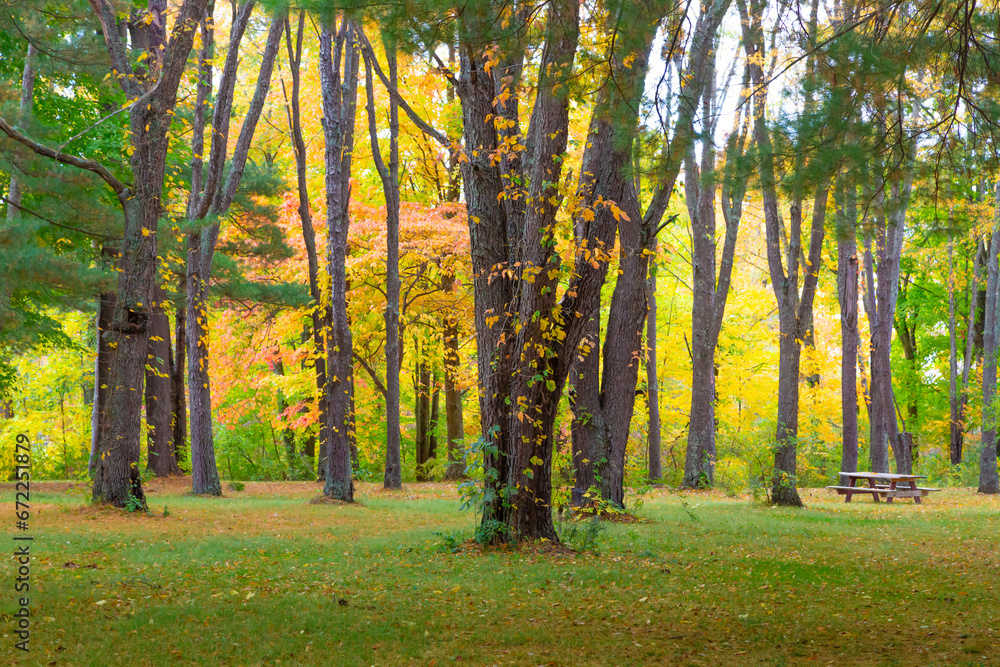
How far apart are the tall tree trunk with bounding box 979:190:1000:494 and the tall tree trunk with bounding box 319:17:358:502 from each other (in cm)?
1300

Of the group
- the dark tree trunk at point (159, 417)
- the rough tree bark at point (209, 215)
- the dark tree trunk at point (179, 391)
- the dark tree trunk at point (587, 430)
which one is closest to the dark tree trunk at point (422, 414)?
the dark tree trunk at point (179, 391)

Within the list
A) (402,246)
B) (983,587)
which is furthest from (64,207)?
(983,587)

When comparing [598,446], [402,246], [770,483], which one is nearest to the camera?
[598,446]

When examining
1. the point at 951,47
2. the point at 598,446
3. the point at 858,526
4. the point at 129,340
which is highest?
the point at 951,47

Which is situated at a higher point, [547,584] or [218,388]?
[218,388]

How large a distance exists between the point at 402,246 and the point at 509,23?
11.9 meters

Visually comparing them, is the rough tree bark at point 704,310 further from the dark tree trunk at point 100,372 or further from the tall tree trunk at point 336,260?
the dark tree trunk at point 100,372

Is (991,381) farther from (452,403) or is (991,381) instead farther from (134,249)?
(134,249)

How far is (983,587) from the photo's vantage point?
5758 mm

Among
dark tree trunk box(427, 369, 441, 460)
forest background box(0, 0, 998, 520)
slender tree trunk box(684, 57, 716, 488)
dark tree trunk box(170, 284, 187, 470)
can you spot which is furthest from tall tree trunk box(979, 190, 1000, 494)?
dark tree trunk box(170, 284, 187, 470)

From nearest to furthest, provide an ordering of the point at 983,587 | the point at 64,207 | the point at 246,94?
the point at 983,587 → the point at 64,207 → the point at 246,94

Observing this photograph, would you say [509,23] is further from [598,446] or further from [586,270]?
[598,446]

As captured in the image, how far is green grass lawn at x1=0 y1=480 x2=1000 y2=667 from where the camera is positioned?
154 inches

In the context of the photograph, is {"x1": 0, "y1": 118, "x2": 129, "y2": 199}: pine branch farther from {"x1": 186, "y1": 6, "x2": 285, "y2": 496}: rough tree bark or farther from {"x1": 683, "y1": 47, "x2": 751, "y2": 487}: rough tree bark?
{"x1": 683, "y1": 47, "x2": 751, "y2": 487}: rough tree bark
